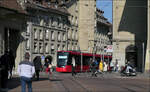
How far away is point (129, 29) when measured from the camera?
5278 centimetres

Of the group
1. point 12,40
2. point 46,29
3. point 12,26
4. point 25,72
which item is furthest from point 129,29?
point 25,72

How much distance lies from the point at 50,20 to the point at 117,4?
20002 mm

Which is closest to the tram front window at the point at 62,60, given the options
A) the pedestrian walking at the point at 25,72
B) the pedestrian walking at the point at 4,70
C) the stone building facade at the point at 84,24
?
the pedestrian walking at the point at 4,70

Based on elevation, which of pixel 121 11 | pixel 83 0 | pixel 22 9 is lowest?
pixel 22 9

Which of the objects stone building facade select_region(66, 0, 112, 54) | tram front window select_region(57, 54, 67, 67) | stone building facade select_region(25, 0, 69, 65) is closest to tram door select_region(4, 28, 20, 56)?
tram front window select_region(57, 54, 67, 67)

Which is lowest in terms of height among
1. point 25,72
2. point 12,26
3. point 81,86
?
point 81,86

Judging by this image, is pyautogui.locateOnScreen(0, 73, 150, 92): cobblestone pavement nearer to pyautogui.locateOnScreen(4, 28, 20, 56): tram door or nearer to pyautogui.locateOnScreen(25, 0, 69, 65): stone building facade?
pyautogui.locateOnScreen(4, 28, 20, 56): tram door

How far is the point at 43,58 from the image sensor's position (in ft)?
204

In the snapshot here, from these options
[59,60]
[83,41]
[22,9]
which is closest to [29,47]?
[59,60]

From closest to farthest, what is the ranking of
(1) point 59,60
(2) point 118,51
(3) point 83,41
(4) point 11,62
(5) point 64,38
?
(4) point 11,62 < (1) point 59,60 < (2) point 118,51 < (5) point 64,38 < (3) point 83,41

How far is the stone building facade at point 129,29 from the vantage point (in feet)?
170

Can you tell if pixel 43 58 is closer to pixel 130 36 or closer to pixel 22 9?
pixel 130 36

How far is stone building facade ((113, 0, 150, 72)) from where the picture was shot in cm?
5175

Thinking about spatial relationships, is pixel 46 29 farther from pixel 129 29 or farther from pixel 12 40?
pixel 12 40
